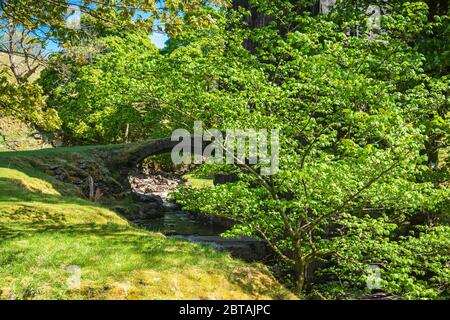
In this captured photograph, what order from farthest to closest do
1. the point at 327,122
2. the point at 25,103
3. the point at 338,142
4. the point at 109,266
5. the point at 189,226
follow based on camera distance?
the point at 189,226, the point at 327,122, the point at 338,142, the point at 25,103, the point at 109,266

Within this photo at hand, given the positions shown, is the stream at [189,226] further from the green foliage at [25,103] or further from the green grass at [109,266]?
the green foliage at [25,103]

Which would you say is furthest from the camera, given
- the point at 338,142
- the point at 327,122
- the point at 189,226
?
the point at 189,226

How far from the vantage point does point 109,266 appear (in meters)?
6.72

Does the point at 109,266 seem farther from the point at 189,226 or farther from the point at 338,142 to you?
the point at 189,226

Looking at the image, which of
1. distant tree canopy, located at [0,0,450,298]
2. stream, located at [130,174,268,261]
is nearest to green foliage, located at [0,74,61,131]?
distant tree canopy, located at [0,0,450,298]

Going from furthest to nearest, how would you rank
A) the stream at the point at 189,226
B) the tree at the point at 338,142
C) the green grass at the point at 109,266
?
the stream at the point at 189,226 < the tree at the point at 338,142 < the green grass at the point at 109,266

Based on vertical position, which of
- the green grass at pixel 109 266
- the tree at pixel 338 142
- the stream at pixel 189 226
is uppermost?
the tree at pixel 338 142

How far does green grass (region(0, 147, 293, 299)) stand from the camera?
18.9ft

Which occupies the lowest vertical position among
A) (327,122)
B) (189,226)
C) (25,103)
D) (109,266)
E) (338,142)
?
(189,226)

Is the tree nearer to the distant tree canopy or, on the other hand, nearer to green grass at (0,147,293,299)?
the distant tree canopy

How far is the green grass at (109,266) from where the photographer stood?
5.77 m

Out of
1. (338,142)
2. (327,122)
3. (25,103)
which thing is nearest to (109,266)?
(25,103)

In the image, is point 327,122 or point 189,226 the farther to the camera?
point 189,226

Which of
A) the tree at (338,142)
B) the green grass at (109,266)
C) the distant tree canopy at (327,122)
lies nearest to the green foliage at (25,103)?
the distant tree canopy at (327,122)
